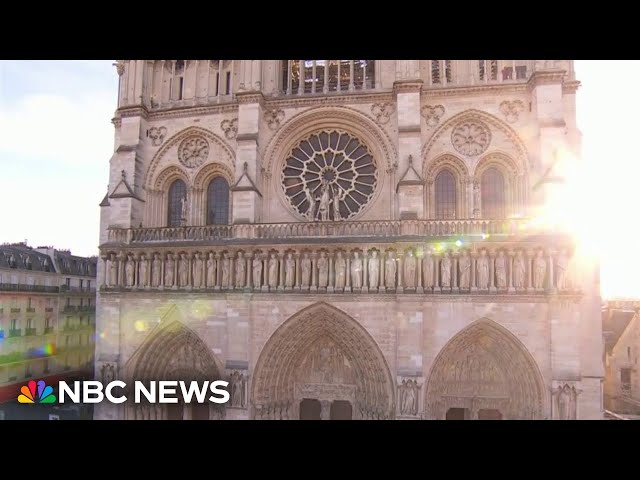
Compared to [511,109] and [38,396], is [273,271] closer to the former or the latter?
[511,109]

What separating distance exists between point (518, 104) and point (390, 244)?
623cm

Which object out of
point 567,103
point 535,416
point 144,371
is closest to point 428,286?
point 535,416

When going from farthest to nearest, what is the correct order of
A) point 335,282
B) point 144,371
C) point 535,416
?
point 144,371
point 335,282
point 535,416

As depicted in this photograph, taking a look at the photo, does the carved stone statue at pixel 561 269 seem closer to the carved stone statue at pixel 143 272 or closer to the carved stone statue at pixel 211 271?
the carved stone statue at pixel 211 271

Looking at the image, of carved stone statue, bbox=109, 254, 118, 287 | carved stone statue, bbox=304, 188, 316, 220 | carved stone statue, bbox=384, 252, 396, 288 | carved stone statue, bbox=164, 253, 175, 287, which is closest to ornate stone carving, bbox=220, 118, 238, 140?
carved stone statue, bbox=304, 188, 316, 220

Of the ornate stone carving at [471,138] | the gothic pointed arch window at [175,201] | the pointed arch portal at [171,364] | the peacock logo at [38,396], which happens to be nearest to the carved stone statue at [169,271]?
the pointed arch portal at [171,364]

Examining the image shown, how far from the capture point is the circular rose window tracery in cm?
1630

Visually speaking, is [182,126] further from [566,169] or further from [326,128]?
[566,169]

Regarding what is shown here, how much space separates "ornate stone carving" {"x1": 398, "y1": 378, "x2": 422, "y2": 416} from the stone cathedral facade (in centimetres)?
5

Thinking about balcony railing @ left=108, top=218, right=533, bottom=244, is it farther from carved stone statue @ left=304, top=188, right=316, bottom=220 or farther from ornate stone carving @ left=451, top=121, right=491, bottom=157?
ornate stone carving @ left=451, top=121, right=491, bottom=157

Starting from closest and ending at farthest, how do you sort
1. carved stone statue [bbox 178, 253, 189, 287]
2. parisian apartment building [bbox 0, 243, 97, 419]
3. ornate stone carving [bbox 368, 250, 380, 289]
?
ornate stone carving [bbox 368, 250, 380, 289] → carved stone statue [bbox 178, 253, 189, 287] → parisian apartment building [bbox 0, 243, 97, 419]

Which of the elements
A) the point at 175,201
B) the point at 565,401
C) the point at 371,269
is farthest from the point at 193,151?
the point at 565,401

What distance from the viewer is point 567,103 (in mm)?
15422
